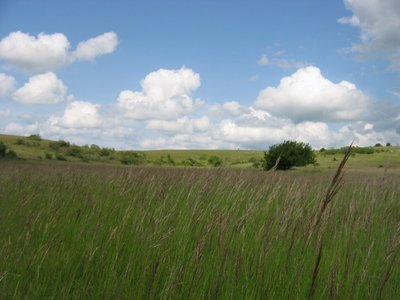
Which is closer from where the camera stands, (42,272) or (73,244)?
(42,272)

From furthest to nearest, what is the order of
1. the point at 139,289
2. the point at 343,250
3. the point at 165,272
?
1. the point at 343,250
2. the point at 165,272
3. the point at 139,289

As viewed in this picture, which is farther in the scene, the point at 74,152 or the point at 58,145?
the point at 58,145

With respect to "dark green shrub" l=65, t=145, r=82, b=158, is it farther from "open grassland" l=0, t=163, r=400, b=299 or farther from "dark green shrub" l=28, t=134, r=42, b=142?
"open grassland" l=0, t=163, r=400, b=299

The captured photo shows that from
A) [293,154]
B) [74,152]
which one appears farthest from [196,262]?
[74,152]

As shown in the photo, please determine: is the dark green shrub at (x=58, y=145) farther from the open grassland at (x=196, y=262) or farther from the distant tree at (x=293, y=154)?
the open grassland at (x=196, y=262)

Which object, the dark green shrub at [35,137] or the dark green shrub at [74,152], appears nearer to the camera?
the dark green shrub at [74,152]

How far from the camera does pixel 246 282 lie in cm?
205

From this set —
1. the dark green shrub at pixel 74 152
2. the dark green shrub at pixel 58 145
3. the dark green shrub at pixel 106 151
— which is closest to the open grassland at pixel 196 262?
the dark green shrub at pixel 74 152

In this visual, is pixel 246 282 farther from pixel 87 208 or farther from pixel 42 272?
pixel 87 208

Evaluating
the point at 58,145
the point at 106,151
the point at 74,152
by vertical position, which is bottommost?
the point at 74,152

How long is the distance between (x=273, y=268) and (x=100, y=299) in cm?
102

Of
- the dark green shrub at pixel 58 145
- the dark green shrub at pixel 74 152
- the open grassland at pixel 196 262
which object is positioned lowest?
the open grassland at pixel 196 262

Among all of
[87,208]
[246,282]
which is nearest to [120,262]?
[246,282]

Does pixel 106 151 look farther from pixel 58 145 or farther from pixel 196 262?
pixel 196 262
